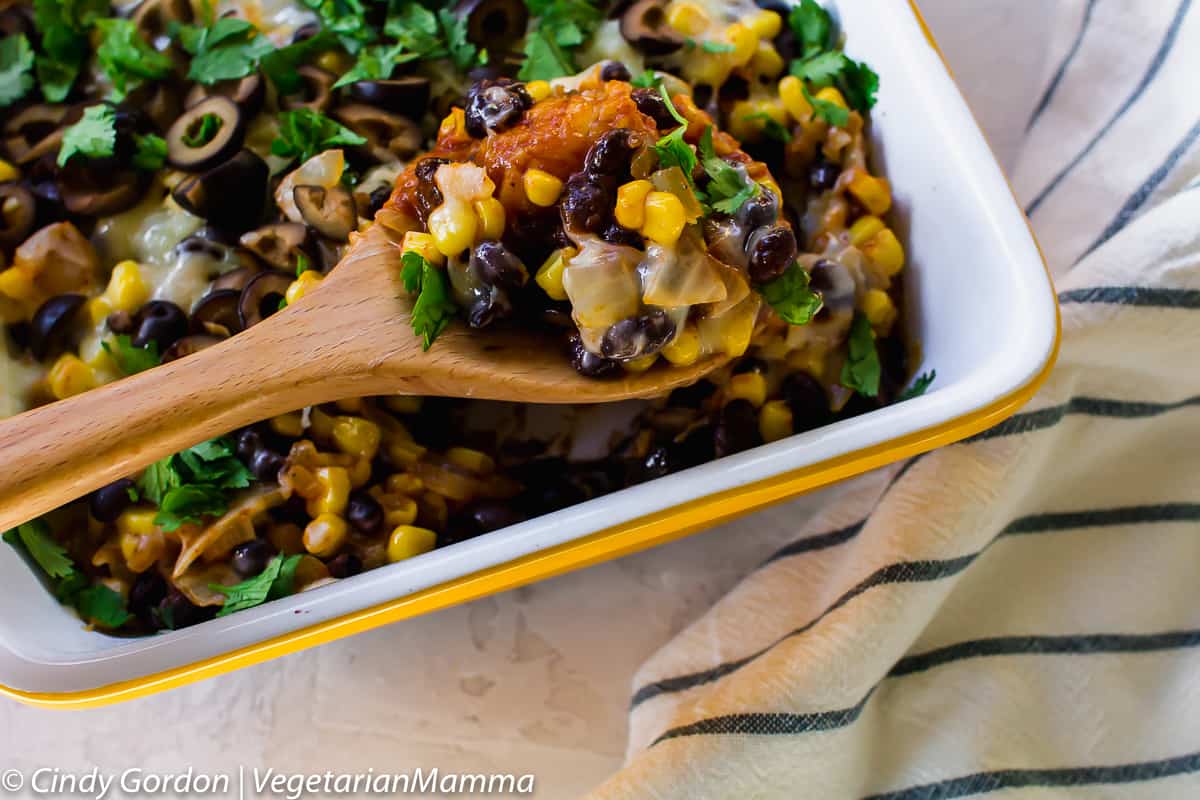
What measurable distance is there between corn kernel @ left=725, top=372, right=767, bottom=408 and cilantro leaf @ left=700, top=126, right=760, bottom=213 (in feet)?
1.34

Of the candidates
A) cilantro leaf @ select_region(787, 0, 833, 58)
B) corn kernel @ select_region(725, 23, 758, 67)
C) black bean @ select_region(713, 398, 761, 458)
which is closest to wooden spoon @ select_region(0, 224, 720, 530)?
black bean @ select_region(713, 398, 761, 458)

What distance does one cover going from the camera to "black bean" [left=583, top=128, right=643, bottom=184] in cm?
172

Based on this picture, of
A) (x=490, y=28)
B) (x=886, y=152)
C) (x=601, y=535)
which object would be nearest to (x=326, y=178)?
(x=490, y=28)

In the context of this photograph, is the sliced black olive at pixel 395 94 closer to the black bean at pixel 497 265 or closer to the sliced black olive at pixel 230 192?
the sliced black olive at pixel 230 192

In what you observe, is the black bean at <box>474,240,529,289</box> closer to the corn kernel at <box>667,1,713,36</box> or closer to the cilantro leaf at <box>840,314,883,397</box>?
the cilantro leaf at <box>840,314,883,397</box>

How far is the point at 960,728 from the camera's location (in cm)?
224

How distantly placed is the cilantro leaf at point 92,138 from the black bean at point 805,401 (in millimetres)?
1530

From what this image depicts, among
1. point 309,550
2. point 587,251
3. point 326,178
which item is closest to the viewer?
point 587,251

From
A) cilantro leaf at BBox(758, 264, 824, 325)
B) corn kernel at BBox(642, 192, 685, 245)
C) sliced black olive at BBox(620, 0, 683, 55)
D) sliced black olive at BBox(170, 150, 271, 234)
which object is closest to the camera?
corn kernel at BBox(642, 192, 685, 245)

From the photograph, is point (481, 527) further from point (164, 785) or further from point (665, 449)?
point (164, 785)

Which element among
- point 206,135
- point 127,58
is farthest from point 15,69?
point 206,135

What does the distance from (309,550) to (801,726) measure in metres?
1.02

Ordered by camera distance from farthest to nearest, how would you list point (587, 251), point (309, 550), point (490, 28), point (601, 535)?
point (490, 28) < point (309, 550) < point (601, 535) < point (587, 251)

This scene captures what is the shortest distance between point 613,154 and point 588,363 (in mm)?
353
